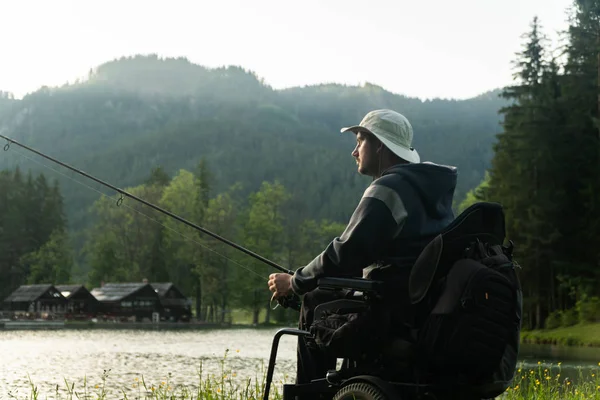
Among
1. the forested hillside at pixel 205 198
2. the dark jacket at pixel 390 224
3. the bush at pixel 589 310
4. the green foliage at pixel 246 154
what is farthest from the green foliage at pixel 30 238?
the dark jacket at pixel 390 224

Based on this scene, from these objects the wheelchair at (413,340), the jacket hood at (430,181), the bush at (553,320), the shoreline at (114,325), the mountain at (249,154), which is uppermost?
the mountain at (249,154)

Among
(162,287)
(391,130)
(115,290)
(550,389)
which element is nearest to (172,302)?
(162,287)

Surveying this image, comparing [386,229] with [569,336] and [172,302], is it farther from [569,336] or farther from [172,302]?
[172,302]

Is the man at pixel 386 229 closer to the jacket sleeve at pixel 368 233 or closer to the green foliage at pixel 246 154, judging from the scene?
the jacket sleeve at pixel 368 233

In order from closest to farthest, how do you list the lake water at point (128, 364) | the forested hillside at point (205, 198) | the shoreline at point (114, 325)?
the lake water at point (128, 364)
the shoreline at point (114, 325)
the forested hillside at point (205, 198)

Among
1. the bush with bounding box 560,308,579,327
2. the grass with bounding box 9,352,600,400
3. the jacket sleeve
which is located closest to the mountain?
the bush with bounding box 560,308,579,327

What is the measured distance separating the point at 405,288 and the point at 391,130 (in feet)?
2.76

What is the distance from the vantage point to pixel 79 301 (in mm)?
73938

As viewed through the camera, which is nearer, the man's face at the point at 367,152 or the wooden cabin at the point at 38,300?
the man's face at the point at 367,152

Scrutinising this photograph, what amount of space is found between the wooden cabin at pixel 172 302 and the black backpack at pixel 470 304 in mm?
69827

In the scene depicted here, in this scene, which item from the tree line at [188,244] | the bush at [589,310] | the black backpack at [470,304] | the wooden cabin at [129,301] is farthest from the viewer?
the wooden cabin at [129,301]

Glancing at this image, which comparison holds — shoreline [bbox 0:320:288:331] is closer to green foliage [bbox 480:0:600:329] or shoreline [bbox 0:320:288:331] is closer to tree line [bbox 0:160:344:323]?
tree line [bbox 0:160:344:323]

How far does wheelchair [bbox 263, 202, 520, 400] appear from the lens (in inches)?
143

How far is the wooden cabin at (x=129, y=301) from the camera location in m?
72.2
